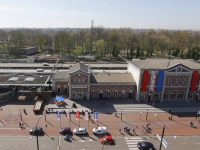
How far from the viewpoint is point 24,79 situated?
5519 cm

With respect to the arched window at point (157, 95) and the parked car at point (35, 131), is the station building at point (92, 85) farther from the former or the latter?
the parked car at point (35, 131)

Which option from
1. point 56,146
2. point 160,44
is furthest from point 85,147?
point 160,44

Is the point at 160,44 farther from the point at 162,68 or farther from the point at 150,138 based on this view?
the point at 150,138

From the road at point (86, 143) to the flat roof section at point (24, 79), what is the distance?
2077cm

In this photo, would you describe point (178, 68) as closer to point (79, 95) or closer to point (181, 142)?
point (181, 142)

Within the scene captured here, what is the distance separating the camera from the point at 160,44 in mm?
111812

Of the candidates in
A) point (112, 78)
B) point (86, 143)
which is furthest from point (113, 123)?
point (112, 78)

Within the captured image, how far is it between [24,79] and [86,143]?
105ft

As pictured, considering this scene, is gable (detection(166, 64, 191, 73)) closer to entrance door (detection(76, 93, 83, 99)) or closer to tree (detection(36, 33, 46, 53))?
entrance door (detection(76, 93, 83, 99))

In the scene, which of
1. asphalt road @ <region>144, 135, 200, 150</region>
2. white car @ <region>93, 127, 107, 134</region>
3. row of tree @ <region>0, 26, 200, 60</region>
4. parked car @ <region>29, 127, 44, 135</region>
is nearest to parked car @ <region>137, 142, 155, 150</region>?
asphalt road @ <region>144, 135, 200, 150</region>

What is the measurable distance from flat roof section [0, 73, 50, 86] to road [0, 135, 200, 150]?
20.8 meters

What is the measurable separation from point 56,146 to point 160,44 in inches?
3794

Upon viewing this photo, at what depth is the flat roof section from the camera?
52.0 metres

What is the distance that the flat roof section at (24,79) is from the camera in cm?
5200
